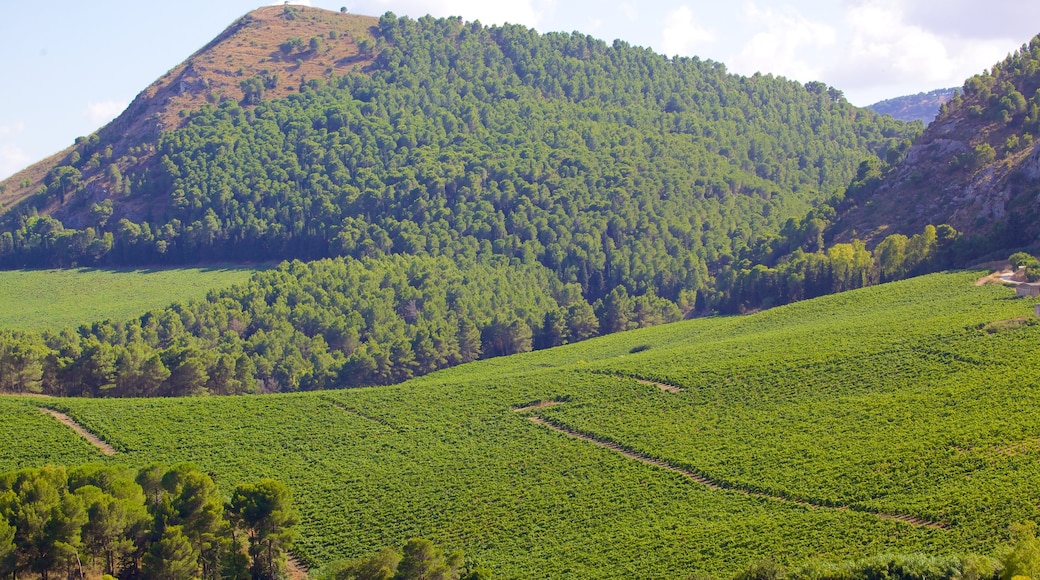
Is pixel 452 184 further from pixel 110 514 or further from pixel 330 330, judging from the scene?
pixel 110 514

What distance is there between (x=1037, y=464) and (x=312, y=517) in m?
36.3

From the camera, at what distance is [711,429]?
6475 cm

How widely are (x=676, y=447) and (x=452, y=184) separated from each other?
106m

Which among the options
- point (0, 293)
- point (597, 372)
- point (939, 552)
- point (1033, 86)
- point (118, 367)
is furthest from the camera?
point (0, 293)

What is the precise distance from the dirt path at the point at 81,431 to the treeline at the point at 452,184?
7206cm

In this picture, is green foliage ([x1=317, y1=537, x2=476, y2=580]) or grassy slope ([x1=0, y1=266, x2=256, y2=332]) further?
grassy slope ([x1=0, y1=266, x2=256, y2=332])

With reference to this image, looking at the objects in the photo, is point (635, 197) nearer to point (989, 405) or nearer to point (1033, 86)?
point (1033, 86)

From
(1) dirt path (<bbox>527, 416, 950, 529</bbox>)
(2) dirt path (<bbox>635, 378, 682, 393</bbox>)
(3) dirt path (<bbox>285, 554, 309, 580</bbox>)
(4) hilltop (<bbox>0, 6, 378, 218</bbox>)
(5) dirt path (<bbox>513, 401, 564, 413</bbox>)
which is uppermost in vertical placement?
(4) hilltop (<bbox>0, 6, 378, 218</bbox>)

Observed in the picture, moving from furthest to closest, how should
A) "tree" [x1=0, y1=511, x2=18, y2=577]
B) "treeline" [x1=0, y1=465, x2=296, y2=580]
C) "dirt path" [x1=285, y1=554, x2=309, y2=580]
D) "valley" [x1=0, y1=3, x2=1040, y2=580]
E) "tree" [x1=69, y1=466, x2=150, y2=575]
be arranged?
"dirt path" [x1=285, y1=554, x2=309, y2=580]
"valley" [x1=0, y1=3, x2=1040, y2=580]
"tree" [x1=69, y1=466, x2=150, y2=575]
"treeline" [x1=0, y1=465, x2=296, y2=580]
"tree" [x1=0, y1=511, x2=18, y2=577]

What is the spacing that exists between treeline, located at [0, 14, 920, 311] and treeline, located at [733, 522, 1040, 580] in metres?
87.4

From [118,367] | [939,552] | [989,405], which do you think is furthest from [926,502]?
[118,367]

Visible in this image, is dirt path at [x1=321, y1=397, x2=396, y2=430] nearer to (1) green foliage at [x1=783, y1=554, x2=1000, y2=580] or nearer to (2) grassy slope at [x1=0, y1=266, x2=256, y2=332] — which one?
(1) green foliage at [x1=783, y1=554, x2=1000, y2=580]

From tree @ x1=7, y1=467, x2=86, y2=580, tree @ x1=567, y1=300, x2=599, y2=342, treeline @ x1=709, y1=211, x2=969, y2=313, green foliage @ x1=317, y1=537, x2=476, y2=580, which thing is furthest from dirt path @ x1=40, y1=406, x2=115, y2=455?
treeline @ x1=709, y1=211, x2=969, y2=313

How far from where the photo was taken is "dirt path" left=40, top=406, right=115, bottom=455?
223 feet
